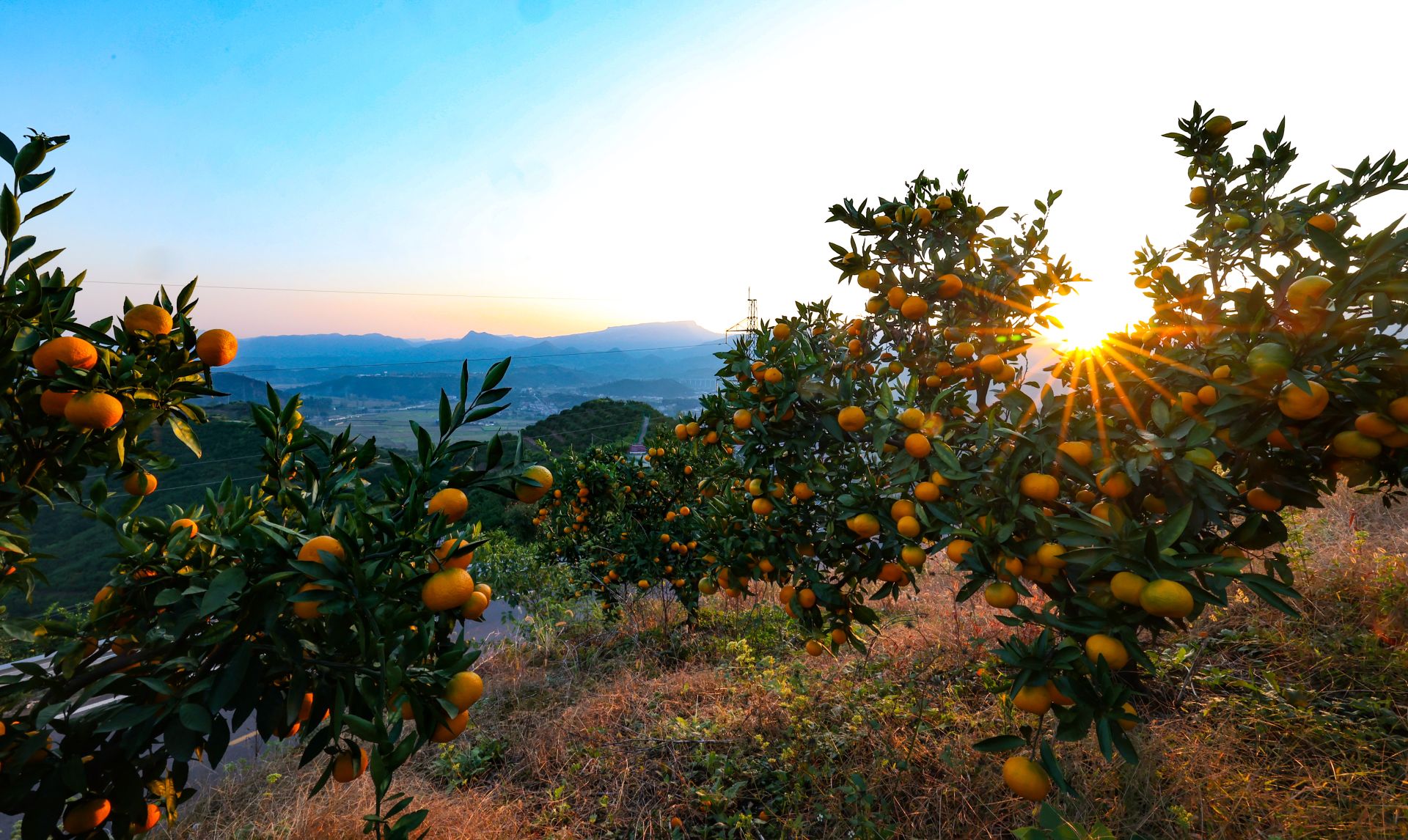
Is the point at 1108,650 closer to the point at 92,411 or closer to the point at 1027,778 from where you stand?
the point at 1027,778

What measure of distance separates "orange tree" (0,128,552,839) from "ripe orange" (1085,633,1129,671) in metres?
1.36

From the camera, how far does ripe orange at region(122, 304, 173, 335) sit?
1.18 m

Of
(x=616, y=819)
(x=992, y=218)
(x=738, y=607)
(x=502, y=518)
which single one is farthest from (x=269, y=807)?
(x=502, y=518)

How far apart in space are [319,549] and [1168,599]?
1.68 metres

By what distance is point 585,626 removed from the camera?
20.1 feet

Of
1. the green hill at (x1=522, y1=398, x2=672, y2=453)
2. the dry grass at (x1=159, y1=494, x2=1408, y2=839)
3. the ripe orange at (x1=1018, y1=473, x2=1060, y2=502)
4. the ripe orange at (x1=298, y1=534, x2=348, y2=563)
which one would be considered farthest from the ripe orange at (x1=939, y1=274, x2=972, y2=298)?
the green hill at (x1=522, y1=398, x2=672, y2=453)

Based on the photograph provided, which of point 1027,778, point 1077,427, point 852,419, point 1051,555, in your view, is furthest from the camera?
point 852,419

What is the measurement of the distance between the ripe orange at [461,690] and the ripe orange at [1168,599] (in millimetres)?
1430

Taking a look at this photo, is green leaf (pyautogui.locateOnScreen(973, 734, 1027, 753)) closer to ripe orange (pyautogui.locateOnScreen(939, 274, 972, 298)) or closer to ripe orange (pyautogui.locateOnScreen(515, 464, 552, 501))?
ripe orange (pyautogui.locateOnScreen(515, 464, 552, 501))

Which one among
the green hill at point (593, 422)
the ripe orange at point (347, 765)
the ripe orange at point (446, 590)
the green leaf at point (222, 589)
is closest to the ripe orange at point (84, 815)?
the ripe orange at point (347, 765)

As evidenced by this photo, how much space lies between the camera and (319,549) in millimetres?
927

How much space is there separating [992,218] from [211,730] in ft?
10.4

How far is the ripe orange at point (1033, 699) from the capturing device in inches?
57.9

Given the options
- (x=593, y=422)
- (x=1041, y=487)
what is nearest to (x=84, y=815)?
(x=1041, y=487)
